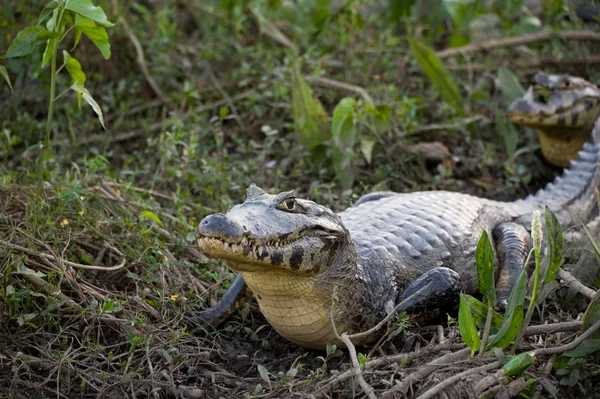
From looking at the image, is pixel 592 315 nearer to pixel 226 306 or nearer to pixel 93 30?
pixel 226 306

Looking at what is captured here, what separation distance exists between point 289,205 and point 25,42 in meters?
1.39

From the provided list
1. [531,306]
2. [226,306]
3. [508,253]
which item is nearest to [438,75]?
[508,253]

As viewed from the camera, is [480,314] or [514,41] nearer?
[480,314]

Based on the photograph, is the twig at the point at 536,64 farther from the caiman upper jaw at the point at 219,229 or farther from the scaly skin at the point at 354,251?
the caiman upper jaw at the point at 219,229

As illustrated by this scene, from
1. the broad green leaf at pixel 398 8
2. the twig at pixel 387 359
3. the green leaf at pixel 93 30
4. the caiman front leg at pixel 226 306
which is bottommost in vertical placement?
the caiman front leg at pixel 226 306

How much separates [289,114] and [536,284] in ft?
10.6

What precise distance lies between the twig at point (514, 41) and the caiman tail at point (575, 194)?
1.68 metres

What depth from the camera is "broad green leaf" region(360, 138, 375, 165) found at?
5.17 m

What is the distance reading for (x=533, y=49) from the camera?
6984 mm

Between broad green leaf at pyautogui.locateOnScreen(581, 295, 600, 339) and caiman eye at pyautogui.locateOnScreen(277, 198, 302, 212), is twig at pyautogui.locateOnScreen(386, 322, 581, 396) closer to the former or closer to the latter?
broad green leaf at pyautogui.locateOnScreen(581, 295, 600, 339)

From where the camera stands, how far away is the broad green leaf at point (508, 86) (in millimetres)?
6051

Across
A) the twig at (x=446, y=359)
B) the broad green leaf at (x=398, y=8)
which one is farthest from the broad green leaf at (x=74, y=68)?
the broad green leaf at (x=398, y=8)

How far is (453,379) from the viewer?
9.21 ft

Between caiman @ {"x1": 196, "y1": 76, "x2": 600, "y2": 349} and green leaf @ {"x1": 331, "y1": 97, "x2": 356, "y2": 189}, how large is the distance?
513mm
